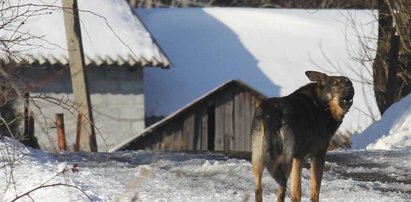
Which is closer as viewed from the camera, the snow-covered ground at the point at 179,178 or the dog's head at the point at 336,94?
the dog's head at the point at 336,94

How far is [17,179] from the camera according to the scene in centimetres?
1167

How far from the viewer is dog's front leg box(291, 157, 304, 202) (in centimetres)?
1087

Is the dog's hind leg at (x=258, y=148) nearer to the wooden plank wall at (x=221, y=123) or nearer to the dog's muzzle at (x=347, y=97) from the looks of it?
the dog's muzzle at (x=347, y=97)

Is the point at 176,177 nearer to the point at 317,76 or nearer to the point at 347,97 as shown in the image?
the point at 317,76

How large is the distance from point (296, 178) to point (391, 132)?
27.9ft

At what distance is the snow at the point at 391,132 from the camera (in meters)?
18.0

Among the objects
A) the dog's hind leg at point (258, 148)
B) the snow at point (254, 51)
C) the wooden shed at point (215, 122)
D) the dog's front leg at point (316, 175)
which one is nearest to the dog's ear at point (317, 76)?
the dog's front leg at point (316, 175)

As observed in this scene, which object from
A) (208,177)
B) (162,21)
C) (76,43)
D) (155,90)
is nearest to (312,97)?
(208,177)

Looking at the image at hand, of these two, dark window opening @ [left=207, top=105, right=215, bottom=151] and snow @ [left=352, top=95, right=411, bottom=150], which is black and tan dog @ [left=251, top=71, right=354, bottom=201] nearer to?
snow @ [left=352, top=95, right=411, bottom=150]

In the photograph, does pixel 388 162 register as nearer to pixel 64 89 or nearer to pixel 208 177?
pixel 208 177

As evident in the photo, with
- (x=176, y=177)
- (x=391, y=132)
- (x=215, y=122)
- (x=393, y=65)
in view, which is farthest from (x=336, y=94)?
(x=215, y=122)

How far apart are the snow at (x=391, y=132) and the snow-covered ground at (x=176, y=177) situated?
211 centimetres

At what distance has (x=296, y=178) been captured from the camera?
10.9 metres

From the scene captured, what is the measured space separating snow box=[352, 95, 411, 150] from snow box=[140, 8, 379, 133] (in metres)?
8.31
